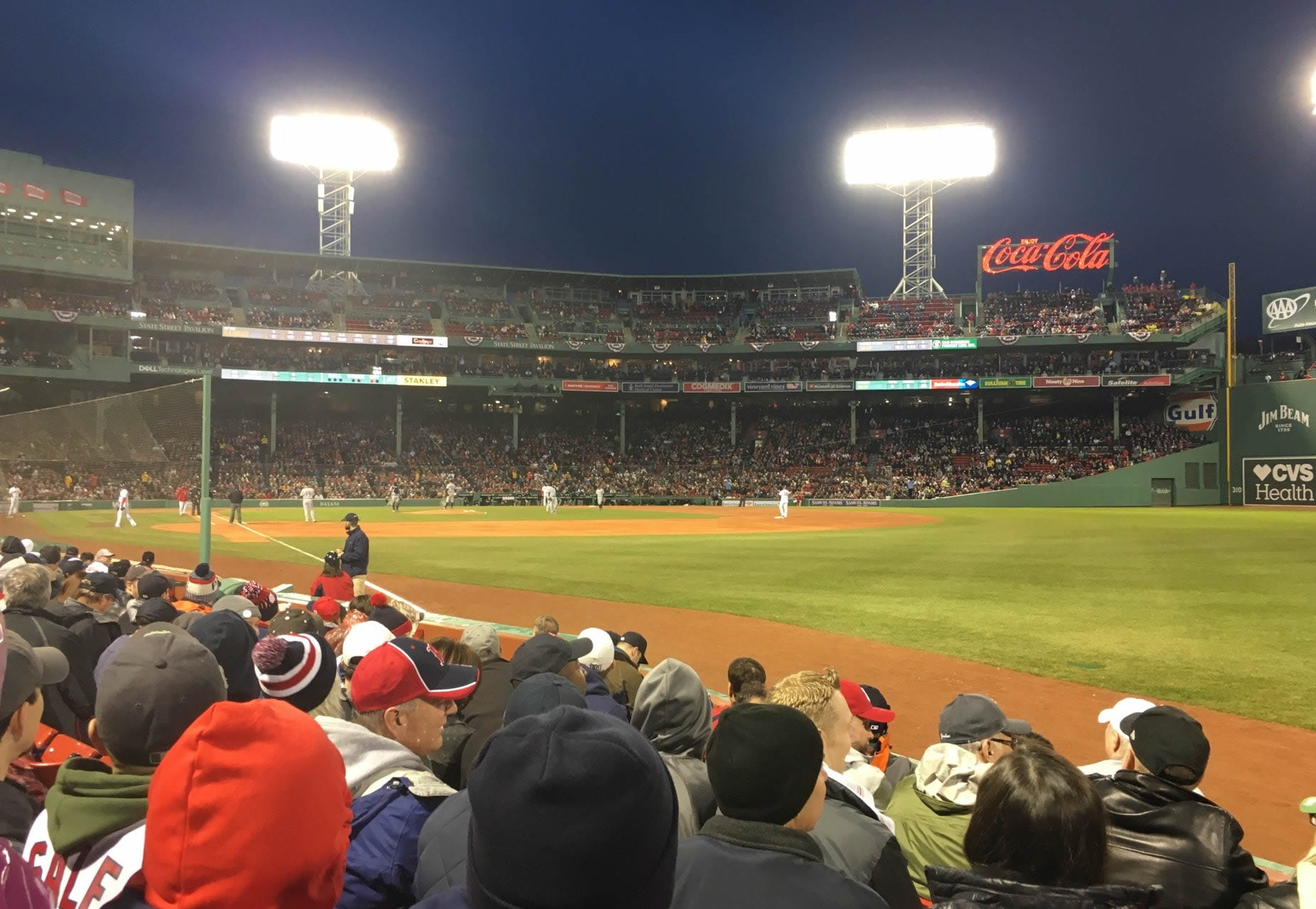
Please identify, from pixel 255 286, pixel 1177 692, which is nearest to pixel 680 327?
pixel 255 286

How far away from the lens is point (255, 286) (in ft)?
198

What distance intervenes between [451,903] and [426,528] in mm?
31100

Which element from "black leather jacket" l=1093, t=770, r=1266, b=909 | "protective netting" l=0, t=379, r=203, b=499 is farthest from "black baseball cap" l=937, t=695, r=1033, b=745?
"protective netting" l=0, t=379, r=203, b=499

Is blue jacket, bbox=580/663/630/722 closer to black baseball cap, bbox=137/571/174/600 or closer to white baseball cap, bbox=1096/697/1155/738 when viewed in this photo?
white baseball cap, bbox=1096/697/1155/738

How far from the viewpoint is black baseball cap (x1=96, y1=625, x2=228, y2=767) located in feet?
7.88

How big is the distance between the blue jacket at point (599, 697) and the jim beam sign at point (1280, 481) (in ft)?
179

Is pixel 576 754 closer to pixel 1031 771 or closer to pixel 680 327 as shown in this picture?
pixel 1031 771

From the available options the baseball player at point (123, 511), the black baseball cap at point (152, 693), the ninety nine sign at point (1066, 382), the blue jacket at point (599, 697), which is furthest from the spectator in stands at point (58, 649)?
the ninety nine sign at point (1066, 382)

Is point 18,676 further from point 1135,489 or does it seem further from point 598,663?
point 1135,489

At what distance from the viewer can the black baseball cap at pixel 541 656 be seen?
479cm

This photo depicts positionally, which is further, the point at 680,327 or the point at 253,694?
the point at 680,327

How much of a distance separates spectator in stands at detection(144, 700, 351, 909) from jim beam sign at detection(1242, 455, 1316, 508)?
57.5m

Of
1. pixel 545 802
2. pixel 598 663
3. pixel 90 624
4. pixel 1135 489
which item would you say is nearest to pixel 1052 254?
pixel 1135 489

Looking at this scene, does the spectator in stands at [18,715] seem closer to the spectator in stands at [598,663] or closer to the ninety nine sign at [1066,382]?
the spectator in stands at [598,663]
